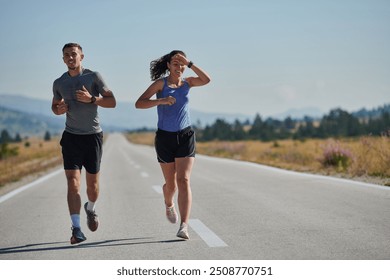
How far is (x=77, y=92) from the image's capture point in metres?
5.61

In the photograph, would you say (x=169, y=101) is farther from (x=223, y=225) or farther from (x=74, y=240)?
(x=223, y=225)

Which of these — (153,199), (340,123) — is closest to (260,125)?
(340,123)

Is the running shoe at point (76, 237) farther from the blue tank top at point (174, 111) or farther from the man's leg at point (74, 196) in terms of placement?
the blue tank top at point (174, 111)

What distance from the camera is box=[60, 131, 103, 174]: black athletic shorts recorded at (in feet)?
19.5

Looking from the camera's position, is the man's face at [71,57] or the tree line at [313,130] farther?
the tree line at [313,130]

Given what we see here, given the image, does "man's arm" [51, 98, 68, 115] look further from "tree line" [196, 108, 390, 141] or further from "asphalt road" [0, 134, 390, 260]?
"tree line" [196, 108, 390, 141]

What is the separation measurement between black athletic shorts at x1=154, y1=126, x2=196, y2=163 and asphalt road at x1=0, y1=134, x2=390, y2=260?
960 mm

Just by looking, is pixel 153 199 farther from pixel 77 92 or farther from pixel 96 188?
pixel 77 92

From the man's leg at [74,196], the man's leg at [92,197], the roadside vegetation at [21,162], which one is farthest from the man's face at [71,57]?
the roadside vegetation at [21,162]

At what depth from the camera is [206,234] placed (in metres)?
6.35

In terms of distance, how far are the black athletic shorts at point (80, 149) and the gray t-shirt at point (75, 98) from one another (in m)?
0.07

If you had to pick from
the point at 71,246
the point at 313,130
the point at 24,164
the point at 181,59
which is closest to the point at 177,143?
the point at 181,59

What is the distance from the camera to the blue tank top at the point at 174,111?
597 cm
